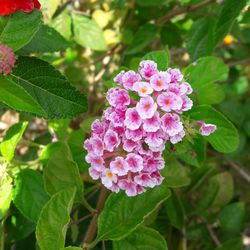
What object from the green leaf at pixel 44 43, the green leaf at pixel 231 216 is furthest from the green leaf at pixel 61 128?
the green leaf at pixel 231 216

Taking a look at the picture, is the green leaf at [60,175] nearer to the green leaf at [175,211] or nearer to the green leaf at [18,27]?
the green leaf at [18,27]

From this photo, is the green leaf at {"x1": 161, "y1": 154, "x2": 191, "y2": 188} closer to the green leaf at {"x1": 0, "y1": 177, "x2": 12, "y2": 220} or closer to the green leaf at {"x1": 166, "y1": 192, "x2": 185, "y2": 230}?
the green leaf at {"x1": 166, "y1": 192, "x2": 185, "y2": 230}

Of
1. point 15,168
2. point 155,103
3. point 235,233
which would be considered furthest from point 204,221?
point 155,103

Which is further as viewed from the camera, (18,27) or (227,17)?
(227,17)

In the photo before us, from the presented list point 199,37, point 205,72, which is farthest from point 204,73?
point 199,37

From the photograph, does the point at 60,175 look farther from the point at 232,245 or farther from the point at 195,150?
the point at 232,245
